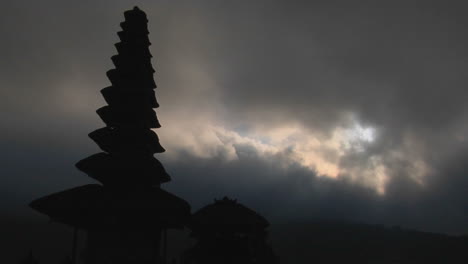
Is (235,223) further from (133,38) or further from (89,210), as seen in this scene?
Result: (133,38)

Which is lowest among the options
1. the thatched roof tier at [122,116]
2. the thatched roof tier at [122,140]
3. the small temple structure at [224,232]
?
the small temple structure at [224,232]

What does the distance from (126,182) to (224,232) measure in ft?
23.2

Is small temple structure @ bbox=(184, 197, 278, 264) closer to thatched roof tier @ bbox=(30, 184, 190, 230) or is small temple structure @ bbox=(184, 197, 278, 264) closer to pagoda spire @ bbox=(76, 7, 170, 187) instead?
thatched roof tier @ bbox=(30, 184, 190, 230)

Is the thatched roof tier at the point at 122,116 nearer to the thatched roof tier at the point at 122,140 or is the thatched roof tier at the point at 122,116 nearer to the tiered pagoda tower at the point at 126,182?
the tiered pagoda tower at the point at 126,182

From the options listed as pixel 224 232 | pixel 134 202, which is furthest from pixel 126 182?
pixel 224 232

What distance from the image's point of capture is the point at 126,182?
18719 millimetres

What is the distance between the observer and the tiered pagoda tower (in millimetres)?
17547

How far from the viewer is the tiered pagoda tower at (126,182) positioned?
17.5m

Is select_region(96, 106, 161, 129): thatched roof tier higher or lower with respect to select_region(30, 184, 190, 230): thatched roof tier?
higher

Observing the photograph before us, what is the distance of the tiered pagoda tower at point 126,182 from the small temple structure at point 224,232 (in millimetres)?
2218

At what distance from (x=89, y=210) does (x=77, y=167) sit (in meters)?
2.76

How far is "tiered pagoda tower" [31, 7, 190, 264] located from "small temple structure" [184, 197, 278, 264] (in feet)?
7.28

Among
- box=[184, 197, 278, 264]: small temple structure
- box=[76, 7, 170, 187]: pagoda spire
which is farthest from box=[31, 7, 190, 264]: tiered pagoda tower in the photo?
box=[184, 197, 278, 264]: small temple structure

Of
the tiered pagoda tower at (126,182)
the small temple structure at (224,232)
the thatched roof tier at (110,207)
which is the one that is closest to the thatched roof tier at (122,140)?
the tiered pagoda tower at (126,182)
